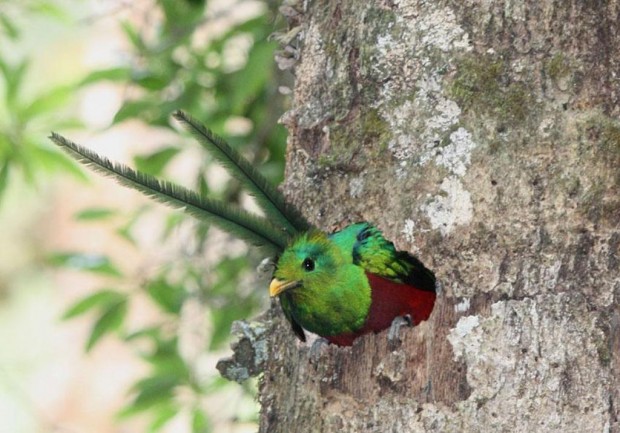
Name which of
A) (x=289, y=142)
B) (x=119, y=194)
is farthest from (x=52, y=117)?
(x=119, y=194)

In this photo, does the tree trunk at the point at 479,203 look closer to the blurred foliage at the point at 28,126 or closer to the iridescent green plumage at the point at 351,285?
the iridescent green plumage at the point at 351,285

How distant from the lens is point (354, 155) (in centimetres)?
269

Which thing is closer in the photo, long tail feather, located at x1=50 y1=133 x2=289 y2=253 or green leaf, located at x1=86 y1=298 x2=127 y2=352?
long tail feather, located at x1=50 y1=133 x2=289 y2=253

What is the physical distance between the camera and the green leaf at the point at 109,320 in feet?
14.6

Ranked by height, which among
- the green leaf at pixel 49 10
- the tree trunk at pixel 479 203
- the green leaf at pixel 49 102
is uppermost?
the green leaf at pixel 49 10

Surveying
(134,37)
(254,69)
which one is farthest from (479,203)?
(134,37)

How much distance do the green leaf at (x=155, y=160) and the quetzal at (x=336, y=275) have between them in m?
1.91

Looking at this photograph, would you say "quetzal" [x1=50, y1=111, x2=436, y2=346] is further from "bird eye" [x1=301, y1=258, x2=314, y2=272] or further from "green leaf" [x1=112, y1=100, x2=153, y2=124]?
"green leaf" [x1=112, y1=100, x2=153, y2=124]

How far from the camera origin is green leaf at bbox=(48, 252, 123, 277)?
14.9ft

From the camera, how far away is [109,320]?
14.8 ft

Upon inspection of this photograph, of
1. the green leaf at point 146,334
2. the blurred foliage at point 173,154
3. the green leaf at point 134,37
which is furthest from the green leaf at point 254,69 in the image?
the green leaf at point 146,334

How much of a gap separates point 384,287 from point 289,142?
549mm

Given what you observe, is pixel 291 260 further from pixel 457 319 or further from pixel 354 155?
pixel 457 319

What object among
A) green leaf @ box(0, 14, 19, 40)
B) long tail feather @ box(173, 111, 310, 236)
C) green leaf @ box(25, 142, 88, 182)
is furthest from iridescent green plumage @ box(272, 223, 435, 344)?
green leaf @ box(0, 14, 19, 40)
